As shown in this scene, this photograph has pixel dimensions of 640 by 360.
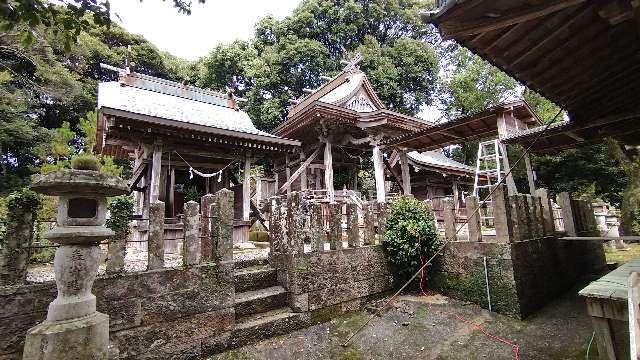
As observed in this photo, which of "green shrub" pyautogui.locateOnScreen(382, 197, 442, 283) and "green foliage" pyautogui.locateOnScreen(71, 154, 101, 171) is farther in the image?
"green shrub" pyautogui.locateOnScreen(382, 197, 442, 283)

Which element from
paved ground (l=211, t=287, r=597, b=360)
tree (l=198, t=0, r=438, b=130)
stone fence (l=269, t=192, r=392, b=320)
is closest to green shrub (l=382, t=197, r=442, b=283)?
stone fence (l=269, t=192, r=392, b=320)

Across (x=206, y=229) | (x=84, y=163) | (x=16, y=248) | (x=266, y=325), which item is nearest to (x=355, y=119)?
(x=206, y=229)

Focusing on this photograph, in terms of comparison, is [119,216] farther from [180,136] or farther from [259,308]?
[180,136]

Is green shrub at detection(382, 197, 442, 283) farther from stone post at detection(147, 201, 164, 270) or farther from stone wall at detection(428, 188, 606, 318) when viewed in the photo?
stone post at detection(147, 201, 164, 270)

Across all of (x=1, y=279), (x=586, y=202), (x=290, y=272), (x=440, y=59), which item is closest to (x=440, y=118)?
(x=440, y=59)

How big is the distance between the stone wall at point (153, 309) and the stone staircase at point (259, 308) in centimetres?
25

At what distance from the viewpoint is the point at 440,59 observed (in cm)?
2752

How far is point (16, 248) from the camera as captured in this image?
3.58 metres

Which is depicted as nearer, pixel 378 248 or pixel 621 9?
pixel 621 9

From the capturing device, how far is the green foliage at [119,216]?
413 centimetres

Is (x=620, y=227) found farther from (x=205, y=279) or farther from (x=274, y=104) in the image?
(x=274, y=104)

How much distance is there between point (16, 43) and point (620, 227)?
28.9 meters

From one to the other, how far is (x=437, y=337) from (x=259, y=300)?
305cm

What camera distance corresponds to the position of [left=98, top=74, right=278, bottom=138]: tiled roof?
10.5m
